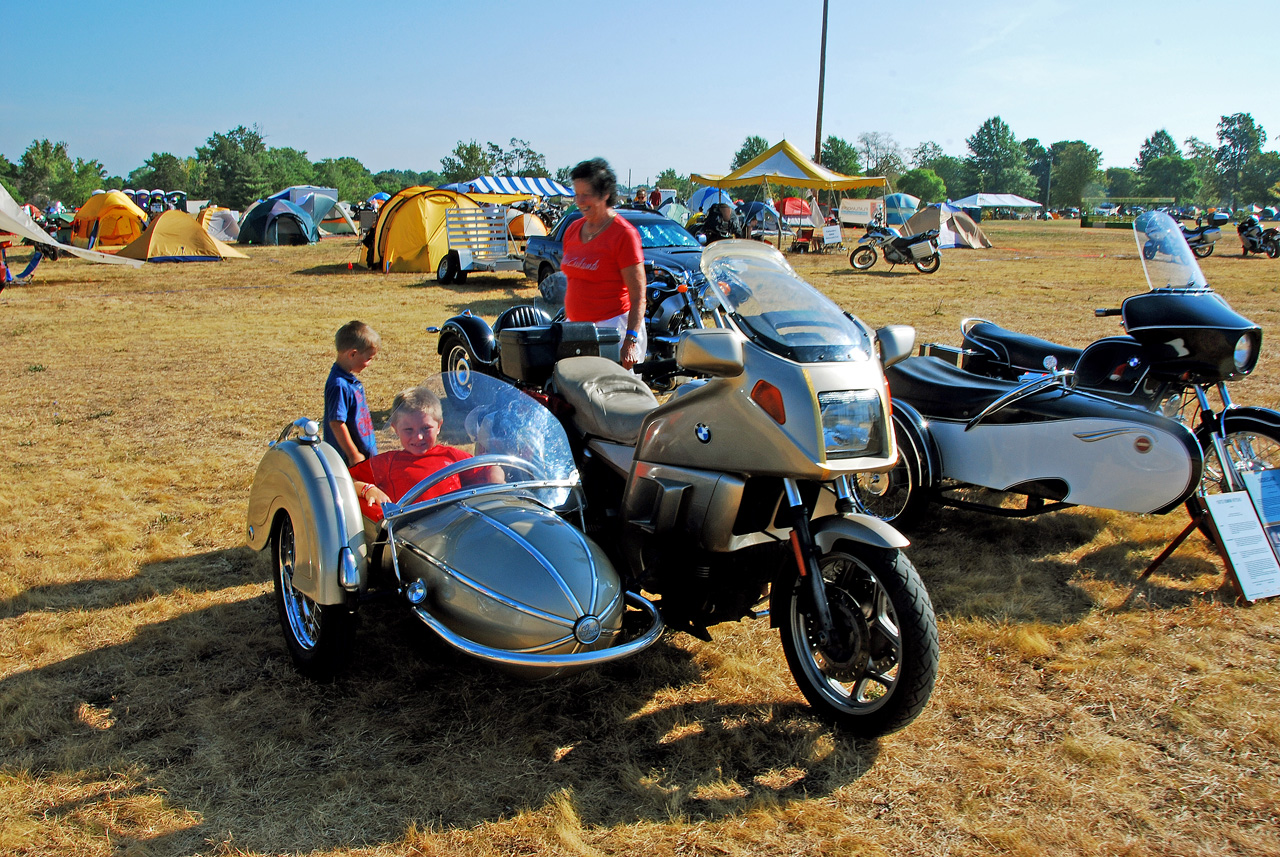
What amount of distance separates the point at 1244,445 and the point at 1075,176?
422 ft

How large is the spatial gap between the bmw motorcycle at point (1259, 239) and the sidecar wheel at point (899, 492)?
926 inches

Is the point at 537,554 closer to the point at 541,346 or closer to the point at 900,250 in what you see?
the point at 541,346

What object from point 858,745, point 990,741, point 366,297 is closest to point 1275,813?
point 990,741

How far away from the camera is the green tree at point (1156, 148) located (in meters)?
147

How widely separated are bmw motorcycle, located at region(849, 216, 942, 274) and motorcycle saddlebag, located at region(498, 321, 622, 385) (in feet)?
53.5

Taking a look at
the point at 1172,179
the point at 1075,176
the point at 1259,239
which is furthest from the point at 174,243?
the point at 1172,179

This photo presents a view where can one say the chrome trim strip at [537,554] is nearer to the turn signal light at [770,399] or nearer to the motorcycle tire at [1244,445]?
the turn signal light at [770,399]

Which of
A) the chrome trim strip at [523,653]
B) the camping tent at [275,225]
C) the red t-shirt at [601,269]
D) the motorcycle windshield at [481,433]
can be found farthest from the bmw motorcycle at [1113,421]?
the camping tent at [275,225]

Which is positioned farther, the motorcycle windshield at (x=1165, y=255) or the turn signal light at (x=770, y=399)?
the motorcycle windshield at (x=1165, y=255)

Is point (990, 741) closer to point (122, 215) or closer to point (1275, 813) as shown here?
point (1275, 813)

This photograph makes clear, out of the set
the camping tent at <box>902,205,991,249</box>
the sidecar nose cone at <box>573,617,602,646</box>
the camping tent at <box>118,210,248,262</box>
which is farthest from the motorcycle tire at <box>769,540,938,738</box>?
the camping tent at <box>902,205,991,249</box>

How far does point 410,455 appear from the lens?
310 cm

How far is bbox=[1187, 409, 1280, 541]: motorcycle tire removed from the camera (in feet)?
12.6

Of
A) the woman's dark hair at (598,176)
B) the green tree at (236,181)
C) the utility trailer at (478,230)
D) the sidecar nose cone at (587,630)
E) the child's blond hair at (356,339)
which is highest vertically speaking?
the green tree at (236,181)
